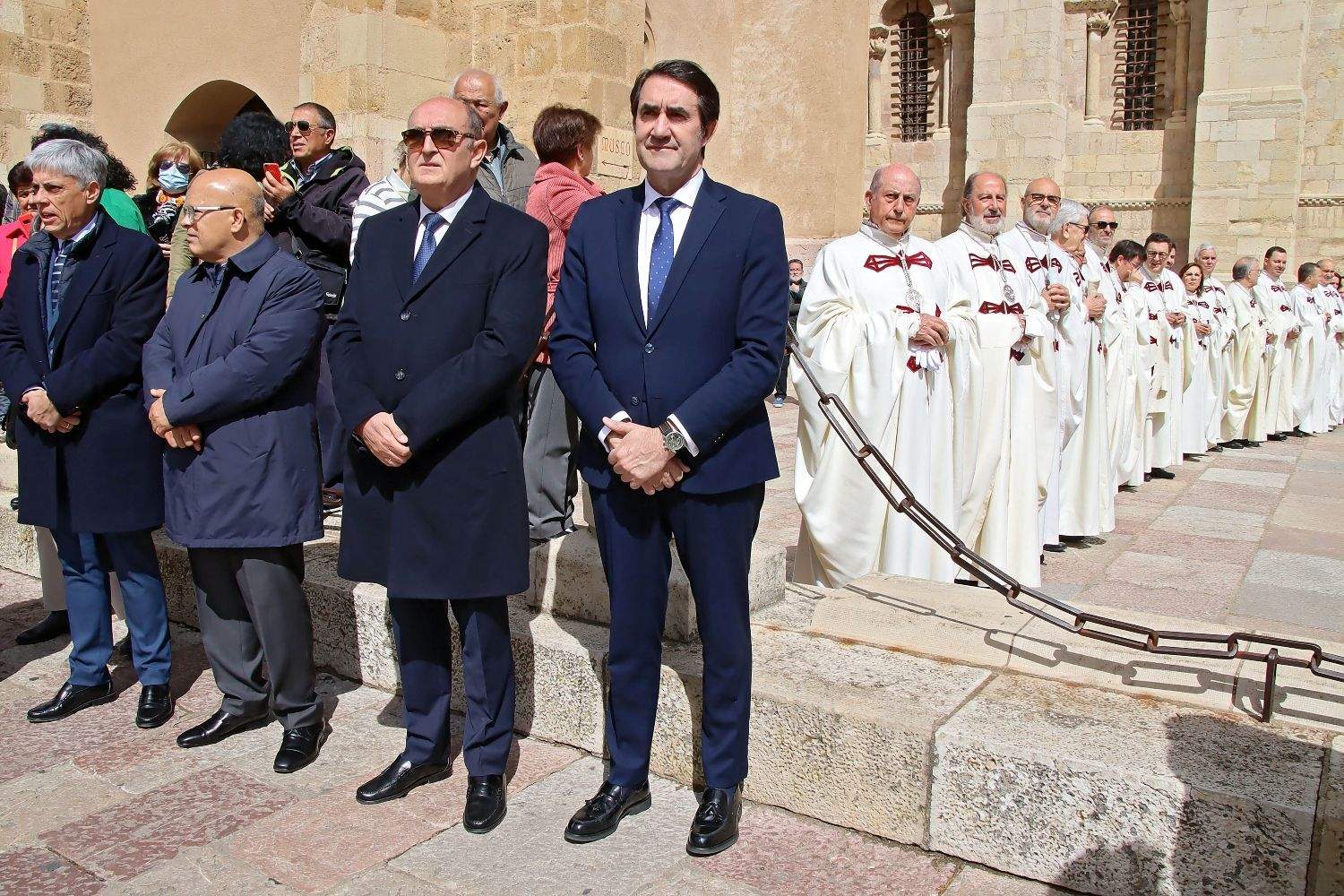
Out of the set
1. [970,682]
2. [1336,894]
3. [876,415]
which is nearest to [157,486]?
[970,682]

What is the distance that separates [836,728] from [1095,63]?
77.2ft

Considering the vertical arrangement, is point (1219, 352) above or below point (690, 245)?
below

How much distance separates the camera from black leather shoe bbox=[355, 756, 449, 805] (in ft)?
10.3

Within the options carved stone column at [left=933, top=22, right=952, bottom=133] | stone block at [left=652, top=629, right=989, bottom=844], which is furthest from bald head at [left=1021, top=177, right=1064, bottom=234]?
carved stone column at [left=933, top=22, right=952, bottom=133]

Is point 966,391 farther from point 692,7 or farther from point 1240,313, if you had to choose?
point 1240,313

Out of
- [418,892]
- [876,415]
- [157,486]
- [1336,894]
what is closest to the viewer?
[1336,894]

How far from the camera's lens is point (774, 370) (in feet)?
9.17

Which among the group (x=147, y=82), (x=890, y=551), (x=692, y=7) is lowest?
(x=890, y=551)

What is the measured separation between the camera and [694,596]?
2.89 m

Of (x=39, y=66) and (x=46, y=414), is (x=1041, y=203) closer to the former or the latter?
(x=46, y=414)

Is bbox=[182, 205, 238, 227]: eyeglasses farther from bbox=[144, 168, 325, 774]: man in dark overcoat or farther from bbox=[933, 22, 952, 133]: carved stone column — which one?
bbox=[933, 22, 952, 133]: carved stone column

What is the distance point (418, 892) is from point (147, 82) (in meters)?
7.81

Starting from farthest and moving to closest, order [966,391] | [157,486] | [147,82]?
[147,82], [966,391], [157,486]

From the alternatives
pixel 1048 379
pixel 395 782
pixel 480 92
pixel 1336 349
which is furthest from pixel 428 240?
pixel 1336 349
